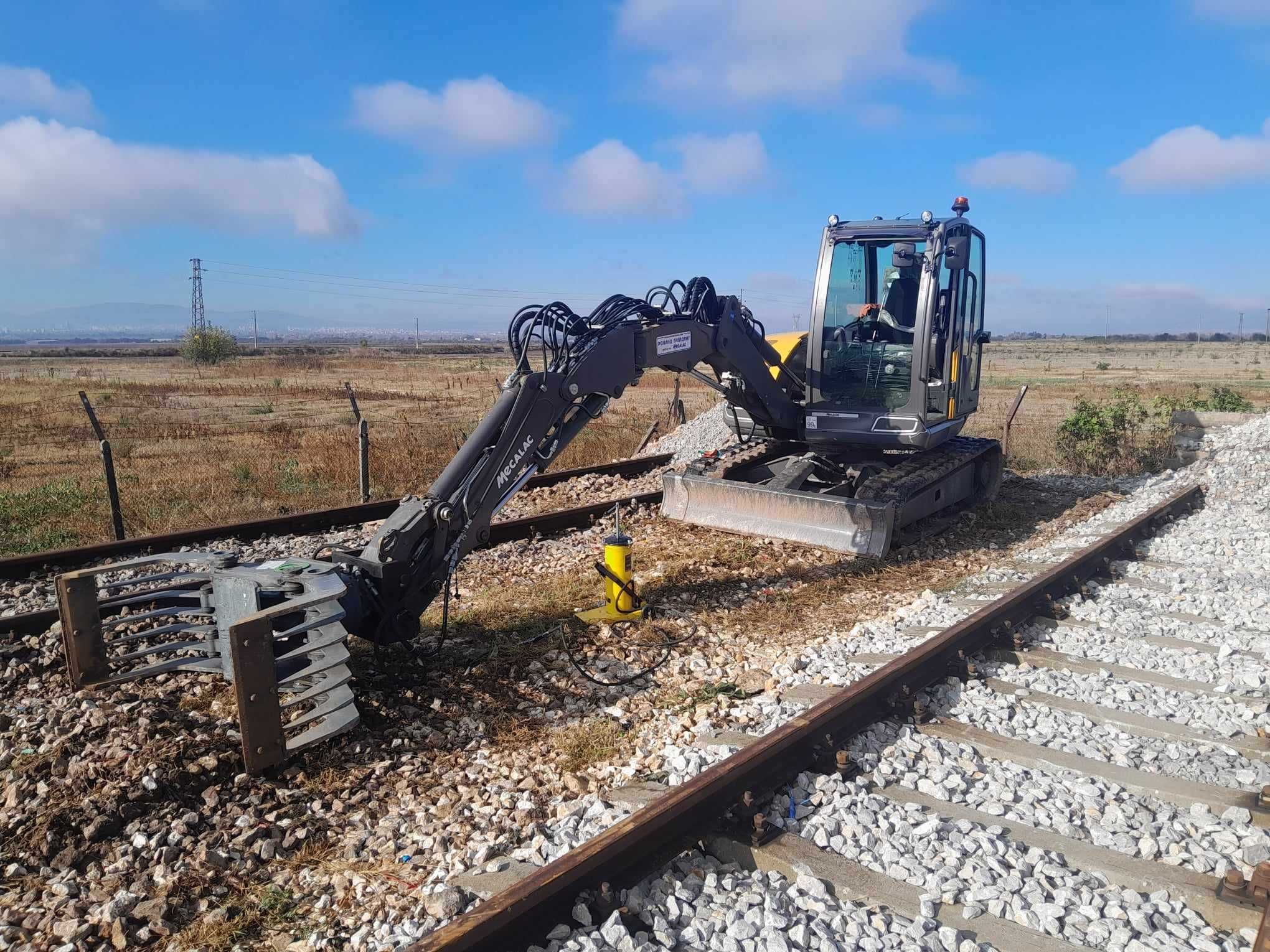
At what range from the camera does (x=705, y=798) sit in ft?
12.1

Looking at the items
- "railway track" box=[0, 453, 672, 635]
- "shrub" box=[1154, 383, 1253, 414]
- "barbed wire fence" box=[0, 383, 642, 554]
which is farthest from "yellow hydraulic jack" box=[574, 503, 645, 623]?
"shrub" box=[1154, 383, 1253, 414]

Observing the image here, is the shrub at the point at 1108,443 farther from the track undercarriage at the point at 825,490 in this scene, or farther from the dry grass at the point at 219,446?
the dry grass at the point at 219,446

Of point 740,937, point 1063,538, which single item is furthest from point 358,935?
point 1063,538

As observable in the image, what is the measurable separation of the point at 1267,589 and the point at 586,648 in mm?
5571

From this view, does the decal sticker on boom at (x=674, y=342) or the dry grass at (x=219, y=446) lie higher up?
the decal sticker on boom at (x=674, y=342)

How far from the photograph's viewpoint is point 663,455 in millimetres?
15070

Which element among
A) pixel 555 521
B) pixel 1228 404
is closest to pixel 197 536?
pixel 555 521

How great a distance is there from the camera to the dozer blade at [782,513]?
8680 millimetres

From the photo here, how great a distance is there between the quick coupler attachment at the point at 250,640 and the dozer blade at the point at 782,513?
521cm

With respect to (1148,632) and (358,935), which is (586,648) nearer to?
(358,935)

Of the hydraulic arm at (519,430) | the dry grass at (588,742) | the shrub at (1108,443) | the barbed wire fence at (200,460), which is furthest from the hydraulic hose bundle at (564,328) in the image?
the shrub at (1108,443)

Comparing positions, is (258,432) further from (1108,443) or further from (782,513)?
(1108,443)

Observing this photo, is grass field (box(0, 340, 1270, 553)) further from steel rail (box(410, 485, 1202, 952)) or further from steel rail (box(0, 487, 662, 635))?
steel rail (box(410, 485, 1202, 952))

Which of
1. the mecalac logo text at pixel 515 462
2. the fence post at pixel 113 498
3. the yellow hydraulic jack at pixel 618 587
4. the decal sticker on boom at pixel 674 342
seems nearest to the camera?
the mecalac logo text at pixel 515 462
